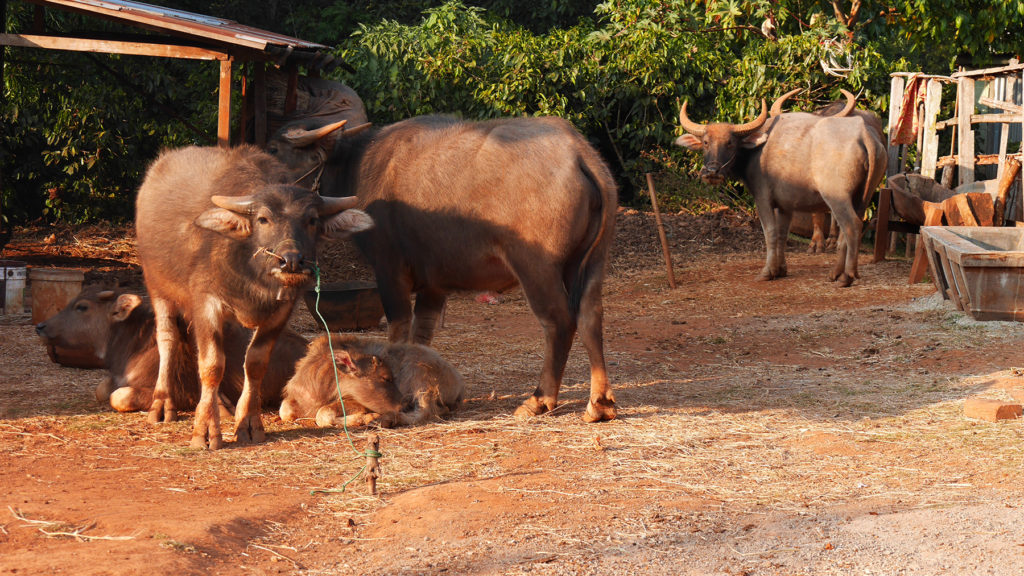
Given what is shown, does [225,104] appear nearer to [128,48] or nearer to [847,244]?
[128,48]

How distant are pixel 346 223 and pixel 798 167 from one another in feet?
28.1

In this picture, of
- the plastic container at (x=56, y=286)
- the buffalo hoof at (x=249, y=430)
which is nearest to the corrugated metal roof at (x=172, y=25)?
the plastic container at (x=56, y=286)

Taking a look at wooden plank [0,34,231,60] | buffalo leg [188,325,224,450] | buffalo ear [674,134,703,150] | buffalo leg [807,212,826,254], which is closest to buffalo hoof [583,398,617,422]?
buffalo leg [188,325,224,450]

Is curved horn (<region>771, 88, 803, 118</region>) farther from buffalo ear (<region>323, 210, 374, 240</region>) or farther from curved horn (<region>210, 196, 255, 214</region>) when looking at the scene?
curved horn (<region>210, 196, 255, 214</region>)

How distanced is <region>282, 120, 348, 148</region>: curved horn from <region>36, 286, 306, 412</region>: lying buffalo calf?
4.77 ft

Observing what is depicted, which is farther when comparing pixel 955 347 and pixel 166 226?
pixel 955 347

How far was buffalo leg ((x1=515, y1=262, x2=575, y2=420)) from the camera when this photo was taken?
6527mm

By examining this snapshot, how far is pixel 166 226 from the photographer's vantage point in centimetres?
620

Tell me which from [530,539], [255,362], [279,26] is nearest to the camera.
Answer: [530,539]

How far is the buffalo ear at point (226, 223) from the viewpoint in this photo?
5.57m

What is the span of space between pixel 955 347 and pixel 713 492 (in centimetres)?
466

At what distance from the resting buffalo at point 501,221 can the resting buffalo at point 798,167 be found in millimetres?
6677

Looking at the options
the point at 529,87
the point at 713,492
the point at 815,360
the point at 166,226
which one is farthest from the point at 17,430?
the point at 529,87

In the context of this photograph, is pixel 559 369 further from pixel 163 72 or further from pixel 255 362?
pixel 163 72
